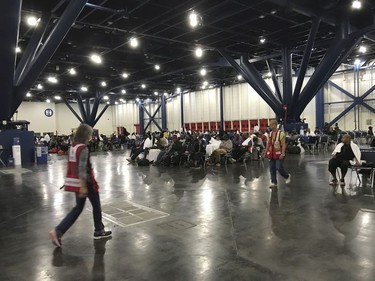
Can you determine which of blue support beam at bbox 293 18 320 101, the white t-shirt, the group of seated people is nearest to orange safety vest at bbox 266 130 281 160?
the group of seated people

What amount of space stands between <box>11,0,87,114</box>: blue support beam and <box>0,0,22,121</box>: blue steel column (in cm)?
43

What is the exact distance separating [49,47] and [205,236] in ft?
28.6

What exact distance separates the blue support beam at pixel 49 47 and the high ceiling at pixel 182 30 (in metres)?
1.17

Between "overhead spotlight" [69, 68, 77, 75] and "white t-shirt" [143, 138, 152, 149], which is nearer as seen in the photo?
"white t-shirt" [143, 138, 152, 149]

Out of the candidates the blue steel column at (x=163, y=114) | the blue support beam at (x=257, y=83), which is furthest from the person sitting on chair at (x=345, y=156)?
the blue steel column at (x=163, y=114)

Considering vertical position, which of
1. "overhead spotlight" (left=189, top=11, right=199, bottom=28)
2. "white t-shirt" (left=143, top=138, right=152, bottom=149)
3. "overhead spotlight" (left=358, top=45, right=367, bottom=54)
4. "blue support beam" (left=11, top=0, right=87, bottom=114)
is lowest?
"white t-shirt" (left=143, top=138, right=152, bottom=149)

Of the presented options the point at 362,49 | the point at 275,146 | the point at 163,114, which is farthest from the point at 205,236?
the point at 163,114

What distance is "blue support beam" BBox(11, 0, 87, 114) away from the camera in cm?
885

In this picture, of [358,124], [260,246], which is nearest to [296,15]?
[260,246]

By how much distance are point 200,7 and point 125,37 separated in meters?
4.53

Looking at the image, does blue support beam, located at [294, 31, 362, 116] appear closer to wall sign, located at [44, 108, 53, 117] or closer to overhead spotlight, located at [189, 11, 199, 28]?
overhead spotlight, located at [189, 11, 199, 28]

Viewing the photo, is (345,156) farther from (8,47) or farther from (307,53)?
(8,47)

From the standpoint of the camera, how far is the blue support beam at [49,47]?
885 cm

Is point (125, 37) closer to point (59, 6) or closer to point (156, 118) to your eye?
point (59, 6)
